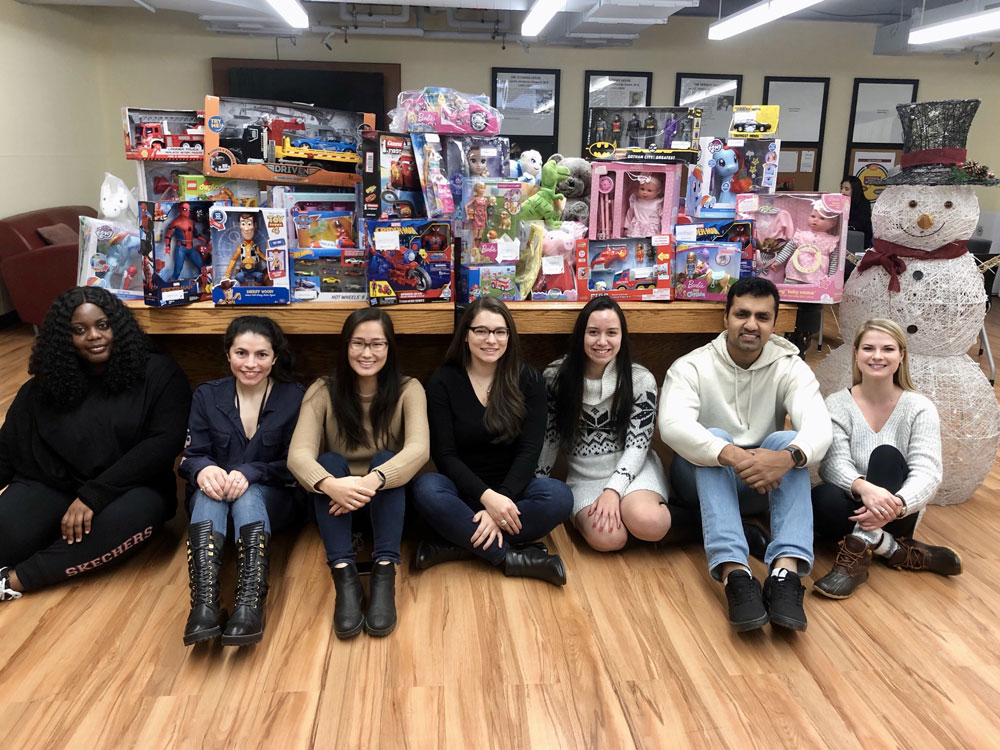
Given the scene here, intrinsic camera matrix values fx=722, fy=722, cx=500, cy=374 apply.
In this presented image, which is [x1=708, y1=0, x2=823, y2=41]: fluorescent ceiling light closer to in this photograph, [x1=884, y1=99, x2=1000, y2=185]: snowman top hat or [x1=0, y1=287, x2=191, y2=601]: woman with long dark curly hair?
[x1=884, y1=99, x2=1000, y2=185]: snowman top hat

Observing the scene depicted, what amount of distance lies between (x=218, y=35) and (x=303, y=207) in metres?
5.79

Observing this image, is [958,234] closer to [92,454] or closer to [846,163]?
[92,454]

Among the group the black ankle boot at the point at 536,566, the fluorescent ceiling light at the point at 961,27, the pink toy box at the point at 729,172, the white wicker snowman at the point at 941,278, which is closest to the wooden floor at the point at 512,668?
the black ankle boot at the point at 536,566

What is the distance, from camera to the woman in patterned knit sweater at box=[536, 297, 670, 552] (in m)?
2.24

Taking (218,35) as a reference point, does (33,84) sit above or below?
below

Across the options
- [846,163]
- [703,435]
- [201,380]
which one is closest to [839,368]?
[703,435]

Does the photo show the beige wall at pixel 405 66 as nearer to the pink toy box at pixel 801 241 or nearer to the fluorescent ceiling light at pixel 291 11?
the fluorescent ceiling light at pixel 291 11

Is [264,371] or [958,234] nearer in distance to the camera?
[264,371]

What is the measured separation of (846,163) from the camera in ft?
26.1

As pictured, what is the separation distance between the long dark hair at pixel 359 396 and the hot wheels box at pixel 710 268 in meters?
1.07

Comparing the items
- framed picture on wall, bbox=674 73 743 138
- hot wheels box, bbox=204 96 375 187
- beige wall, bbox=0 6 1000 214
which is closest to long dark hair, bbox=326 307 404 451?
→ hot wheels box, bbox=204 96 375 187

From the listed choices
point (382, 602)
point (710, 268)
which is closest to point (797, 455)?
point (710, 268)

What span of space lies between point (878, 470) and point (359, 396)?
1.56m

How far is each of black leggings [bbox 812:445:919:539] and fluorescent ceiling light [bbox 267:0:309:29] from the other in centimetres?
532
